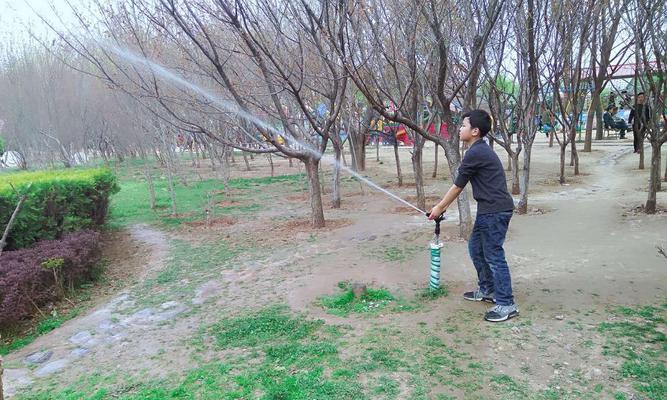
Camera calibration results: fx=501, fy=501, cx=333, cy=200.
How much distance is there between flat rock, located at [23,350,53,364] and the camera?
3.98 meters

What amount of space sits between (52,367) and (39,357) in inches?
12.1

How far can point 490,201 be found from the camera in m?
4.03

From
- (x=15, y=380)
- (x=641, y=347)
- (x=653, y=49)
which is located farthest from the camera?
(x=653, y=49)

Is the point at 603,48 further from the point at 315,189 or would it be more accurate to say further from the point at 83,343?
the point at 83,343

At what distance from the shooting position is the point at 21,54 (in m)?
19.8

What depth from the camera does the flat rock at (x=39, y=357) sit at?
398 centimetres

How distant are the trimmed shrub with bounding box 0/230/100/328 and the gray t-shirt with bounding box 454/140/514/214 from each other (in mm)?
4279

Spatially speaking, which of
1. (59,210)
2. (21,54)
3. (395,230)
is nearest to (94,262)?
(59,210)

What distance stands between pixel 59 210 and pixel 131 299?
7.52 ft

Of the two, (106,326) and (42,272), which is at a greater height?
(42,272)

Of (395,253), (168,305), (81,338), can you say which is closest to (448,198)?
(395,253)

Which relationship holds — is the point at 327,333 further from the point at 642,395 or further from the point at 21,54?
the point at 21,54

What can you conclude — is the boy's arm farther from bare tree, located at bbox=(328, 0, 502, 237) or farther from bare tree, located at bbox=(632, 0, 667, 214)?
bare tree, located at bbox=(632, 0, 667, 214)

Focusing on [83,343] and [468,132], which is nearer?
[468,132]
